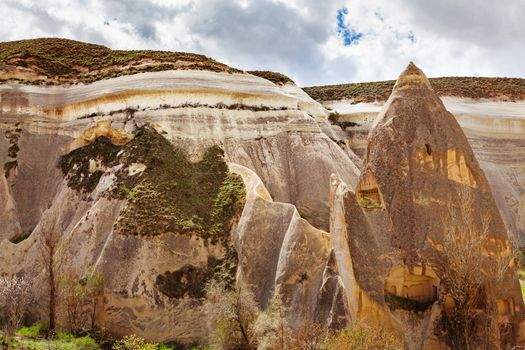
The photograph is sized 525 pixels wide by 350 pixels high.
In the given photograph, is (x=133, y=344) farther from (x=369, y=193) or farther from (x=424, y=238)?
(x=424, y=238)

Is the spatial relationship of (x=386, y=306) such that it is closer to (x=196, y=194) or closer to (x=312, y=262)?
(x=312, y=262)

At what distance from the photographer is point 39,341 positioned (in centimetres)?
2616

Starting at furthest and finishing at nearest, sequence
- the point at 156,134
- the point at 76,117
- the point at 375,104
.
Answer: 1. the point at 375,104
2. the point at 76,117
3. the point at 156,134

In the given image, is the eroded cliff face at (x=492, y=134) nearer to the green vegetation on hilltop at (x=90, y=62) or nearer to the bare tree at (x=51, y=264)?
the green vegetation on hilltop at (x=90, y=62)

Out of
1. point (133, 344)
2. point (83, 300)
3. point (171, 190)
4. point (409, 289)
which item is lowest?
point (133, 344)

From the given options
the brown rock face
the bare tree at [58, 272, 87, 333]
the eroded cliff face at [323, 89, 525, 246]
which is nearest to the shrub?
the bare tree at [58, 272, 87, 333]

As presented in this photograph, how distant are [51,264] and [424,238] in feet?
55.5

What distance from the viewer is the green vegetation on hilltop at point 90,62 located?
39.8 meters

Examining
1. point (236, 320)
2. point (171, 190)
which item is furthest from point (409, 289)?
point (171, 190)

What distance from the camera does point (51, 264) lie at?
27.6 metres

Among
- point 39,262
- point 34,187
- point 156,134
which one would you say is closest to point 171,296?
point 39,262

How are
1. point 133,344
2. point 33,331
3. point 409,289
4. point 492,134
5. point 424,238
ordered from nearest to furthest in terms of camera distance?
point 424,238
point 409,289
point 133,344
point 33,331
point 492,134

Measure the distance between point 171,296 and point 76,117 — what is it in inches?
630

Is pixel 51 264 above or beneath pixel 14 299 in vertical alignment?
above
